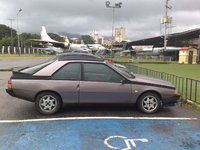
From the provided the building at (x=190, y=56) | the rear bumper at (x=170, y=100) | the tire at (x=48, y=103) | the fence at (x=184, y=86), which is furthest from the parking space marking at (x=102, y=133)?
the building at (x=190, y=56)

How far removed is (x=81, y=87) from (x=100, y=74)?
64cm

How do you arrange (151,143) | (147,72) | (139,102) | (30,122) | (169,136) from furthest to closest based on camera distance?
1. (147,72)
2. (139,102)
3. (30,122)
4. (169,136)
5. (151,143)

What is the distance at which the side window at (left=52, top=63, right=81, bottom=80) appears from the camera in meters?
4.66

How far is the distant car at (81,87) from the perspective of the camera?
455cm

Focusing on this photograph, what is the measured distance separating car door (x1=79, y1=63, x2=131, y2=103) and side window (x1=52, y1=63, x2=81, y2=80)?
0.18 m

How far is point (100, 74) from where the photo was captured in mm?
4797

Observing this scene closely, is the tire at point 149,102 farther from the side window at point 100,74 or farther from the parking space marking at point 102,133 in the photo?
the side window at point 100,74

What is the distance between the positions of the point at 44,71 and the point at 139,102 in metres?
2.75

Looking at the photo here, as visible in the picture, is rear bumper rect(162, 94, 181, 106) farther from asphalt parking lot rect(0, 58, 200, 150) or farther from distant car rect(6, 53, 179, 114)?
asphalt parking lot rect(0, 58, 200, 150)

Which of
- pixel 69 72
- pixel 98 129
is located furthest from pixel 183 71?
pixel 98 129

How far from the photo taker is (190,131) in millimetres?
3938

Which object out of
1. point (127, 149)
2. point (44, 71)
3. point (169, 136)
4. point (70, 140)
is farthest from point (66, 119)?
point (169, 136)

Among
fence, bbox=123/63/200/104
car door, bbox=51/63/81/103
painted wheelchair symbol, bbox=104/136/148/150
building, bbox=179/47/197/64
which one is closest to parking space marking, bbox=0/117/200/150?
painted wheelchair symbol, bbox=104/136/148/150

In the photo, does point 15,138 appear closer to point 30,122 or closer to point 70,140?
point 30,122
